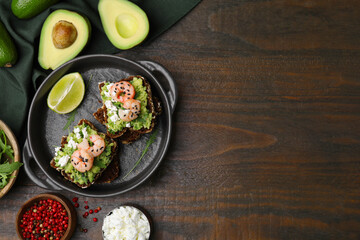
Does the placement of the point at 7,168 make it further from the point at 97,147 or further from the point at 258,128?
the point at 258,128

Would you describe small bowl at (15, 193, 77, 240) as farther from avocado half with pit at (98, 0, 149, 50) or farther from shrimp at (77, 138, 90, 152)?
avocado half with pit at (98, 0, 149, 50)

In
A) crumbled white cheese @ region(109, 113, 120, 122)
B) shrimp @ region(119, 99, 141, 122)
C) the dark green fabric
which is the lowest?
crumbled white cheese @ region(109, 113, 120, 122)

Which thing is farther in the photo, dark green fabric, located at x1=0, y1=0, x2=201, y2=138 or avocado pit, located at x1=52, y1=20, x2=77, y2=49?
dark green fabric, located at x1=0, y1=0, x2=201, y2=138

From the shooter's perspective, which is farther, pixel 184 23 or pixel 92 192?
pixel 184 23

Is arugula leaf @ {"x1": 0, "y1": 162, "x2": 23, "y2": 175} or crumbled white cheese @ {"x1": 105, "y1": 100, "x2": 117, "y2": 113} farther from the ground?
crumbled white cheese @ {"x1": 105, "y1": 100, "x2": 117, "y2": 113}

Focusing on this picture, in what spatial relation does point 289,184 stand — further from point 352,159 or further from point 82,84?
point 82,84

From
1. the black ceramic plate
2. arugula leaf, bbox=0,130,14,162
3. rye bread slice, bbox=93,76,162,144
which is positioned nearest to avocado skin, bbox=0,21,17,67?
the black ceramic plate

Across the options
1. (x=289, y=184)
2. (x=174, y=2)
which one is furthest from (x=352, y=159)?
(x=174, y=2)
